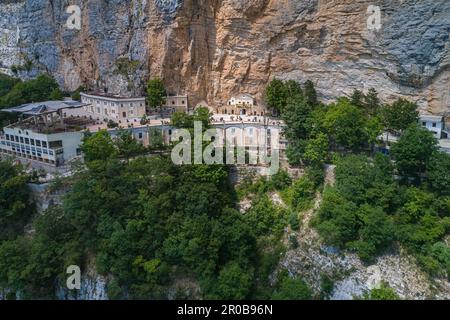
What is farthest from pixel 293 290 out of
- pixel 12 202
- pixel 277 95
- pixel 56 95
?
pixel 56 95

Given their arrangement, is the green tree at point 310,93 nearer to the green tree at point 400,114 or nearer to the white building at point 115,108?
the green tree at point 400,114

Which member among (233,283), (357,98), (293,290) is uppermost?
(357,98)

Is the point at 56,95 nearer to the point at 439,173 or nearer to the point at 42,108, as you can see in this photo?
the point at 42,108

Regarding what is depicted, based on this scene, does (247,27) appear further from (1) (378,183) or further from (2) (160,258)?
(2) (160,258)

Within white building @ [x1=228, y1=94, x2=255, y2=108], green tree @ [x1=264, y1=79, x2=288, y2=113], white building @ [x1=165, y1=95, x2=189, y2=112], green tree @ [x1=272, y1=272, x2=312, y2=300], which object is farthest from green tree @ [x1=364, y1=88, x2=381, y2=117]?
white building @ [x1=165, y1=95, x2=189, y2=112]

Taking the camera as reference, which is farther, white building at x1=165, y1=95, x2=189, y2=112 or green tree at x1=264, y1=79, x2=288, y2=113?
white building at x1=165, y1=95, x2=189, y2=112

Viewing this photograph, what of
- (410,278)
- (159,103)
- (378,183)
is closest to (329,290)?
Result: (410,278)

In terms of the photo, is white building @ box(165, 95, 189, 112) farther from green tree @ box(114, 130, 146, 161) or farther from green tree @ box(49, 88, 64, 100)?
green tree @ box(49, 88, 64, 100)
